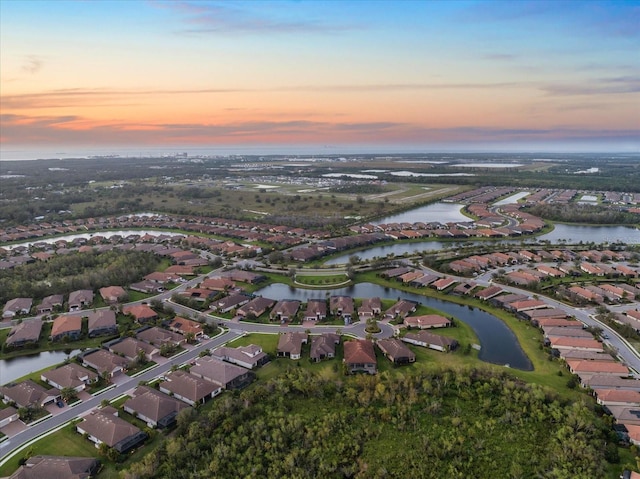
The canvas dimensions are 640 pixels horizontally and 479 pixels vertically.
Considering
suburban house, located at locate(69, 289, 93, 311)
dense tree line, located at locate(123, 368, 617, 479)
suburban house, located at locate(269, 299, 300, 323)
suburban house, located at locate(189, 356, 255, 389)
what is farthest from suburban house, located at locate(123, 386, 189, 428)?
suburban house, located at locate(69, 289, 93, 311)

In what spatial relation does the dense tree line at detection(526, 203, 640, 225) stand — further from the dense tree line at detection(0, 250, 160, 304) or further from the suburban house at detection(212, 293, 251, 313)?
the dense tree line at detection(0, 250, 160, 304)

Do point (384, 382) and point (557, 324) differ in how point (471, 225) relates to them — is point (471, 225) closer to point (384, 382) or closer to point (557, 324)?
point (557, 324)

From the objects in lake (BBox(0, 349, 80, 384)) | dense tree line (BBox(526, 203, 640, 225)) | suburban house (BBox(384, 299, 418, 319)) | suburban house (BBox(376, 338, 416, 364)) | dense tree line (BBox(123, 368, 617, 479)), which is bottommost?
lake (BBox(0, 349, 80, 384))

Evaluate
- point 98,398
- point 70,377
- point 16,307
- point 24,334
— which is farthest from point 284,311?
point 16,307

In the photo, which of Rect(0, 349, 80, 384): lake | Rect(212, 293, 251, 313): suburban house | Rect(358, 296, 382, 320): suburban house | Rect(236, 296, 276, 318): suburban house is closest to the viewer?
Rect(0, 349, 80, 384): lake

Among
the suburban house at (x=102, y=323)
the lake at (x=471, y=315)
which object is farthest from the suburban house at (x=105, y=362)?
the lake at (x=471, y=315)

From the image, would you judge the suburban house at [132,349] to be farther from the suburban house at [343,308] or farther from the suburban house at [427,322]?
the suburban house at [427,322]

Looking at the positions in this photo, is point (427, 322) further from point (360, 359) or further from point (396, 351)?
point (360, 359)

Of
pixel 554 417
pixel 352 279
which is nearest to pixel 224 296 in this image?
pixel 352 279
